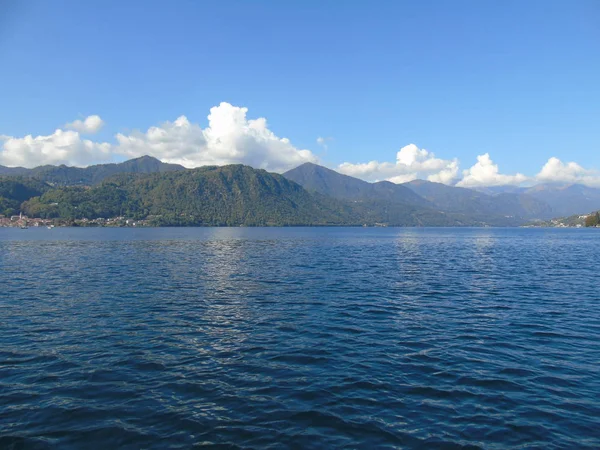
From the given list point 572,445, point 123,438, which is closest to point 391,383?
point 572,445

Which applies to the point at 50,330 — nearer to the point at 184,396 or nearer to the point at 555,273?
the point at 184,396

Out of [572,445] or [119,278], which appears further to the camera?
[119,278]

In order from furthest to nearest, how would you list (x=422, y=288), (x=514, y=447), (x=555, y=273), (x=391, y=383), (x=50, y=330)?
1. (x=555, y=273)
2. (x=422, y=288)
3. (x=50, y=330)
4. (x=391, y=383)
5. (x=514, y=447)

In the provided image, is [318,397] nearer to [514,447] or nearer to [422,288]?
[514,447]

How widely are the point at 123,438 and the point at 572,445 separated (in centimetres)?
1639

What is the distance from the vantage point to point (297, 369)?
810 inches

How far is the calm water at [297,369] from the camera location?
14.4 meters

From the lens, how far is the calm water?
1436 cm

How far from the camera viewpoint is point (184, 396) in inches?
675

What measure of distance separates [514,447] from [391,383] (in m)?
6.08

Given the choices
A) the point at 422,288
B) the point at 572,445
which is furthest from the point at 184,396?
the point at 422,288

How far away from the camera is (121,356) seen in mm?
22250

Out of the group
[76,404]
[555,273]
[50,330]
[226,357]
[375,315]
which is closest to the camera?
[76,404]

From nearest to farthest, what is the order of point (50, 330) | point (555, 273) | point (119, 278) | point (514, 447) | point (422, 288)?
point (514, 447) < point (50, 330) < point (422, 288) < point (119, 278) < point (555, 273)
